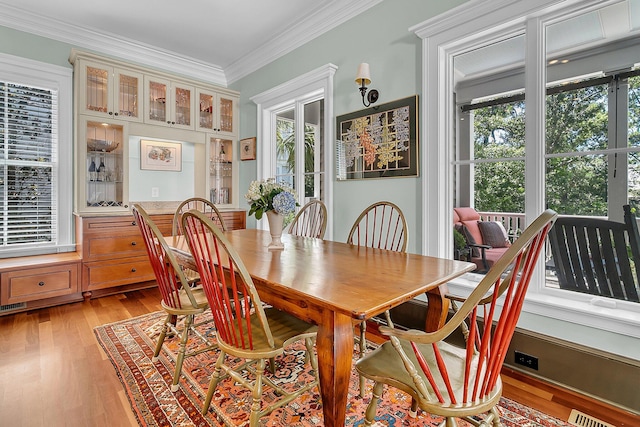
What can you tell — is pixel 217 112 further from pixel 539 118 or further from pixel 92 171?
pixel 539 118

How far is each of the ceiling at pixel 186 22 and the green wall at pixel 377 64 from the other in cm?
17

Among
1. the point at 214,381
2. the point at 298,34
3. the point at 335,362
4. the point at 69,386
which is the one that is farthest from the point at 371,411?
the point at 298,34

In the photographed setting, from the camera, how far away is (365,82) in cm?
270

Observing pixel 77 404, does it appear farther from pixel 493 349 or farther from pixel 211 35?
pixel 211 35

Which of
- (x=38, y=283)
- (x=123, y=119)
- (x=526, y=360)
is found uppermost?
(x=123, y=119)

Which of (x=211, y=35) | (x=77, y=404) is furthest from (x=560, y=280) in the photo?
(x=211, y=35)

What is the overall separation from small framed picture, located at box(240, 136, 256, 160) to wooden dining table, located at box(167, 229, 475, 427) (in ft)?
8.29

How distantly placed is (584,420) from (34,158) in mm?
4851

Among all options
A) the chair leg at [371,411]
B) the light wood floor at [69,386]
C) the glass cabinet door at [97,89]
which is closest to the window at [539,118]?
the light wood floor at [69,386]

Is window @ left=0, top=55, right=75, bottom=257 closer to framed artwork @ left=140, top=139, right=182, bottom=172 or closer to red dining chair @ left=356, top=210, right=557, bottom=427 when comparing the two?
framed artwork @ left=140, top=139, right=182, bottom=172

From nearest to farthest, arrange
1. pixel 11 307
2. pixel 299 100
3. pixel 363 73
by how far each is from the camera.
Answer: pixel 363 73
pixel 11 307
pixel 299 100

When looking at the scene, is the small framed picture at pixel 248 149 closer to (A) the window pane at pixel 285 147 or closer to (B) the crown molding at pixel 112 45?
(A) the window pane at pixel 285 147

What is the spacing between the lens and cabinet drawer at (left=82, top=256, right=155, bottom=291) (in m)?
3.26

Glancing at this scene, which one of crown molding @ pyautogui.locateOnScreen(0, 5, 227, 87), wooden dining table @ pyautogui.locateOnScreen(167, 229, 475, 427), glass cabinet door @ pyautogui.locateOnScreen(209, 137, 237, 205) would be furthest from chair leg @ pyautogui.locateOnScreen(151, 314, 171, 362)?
crown molding @ pyautogui.locateOnScreen(0, 5, 227, 87)
